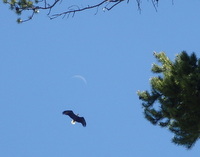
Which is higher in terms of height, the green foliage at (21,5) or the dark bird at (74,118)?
the green foliage at (21,5)

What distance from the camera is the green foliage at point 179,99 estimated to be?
6.10 metres

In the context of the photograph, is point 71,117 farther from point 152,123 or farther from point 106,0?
point 106,0

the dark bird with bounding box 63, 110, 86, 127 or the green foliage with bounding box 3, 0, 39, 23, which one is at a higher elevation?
the green foliage with bounding box 3, 0, 39, 23

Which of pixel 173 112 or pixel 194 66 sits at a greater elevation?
pixel 194 66

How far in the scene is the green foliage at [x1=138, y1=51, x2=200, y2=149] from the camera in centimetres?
610

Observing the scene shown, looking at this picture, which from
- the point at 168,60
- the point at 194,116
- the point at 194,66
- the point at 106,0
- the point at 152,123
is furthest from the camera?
the point at 168,60

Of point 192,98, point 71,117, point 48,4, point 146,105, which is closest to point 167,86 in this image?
point 192,98

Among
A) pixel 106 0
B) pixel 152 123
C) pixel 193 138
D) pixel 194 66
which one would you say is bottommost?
pixel 193 138

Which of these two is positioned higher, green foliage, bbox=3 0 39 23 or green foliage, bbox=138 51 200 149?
green foliage, bbox=3 0 39 23

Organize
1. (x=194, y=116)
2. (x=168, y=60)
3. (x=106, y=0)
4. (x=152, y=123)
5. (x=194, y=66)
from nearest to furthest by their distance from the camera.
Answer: (x=106, y=0), (x=194, y=116), (x=194, y=66), (x=152, y=123), (x=168, y=60)

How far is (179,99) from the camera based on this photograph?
6.30m

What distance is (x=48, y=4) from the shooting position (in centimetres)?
559

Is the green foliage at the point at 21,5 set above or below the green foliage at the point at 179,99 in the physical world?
above

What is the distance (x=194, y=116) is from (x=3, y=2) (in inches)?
156
